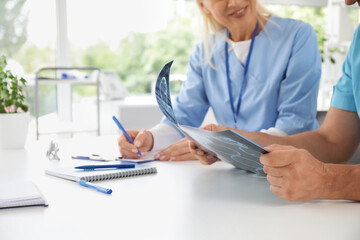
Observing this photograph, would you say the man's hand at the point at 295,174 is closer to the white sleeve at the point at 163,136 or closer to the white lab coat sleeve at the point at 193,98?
the white sleeve at the point at 163,136

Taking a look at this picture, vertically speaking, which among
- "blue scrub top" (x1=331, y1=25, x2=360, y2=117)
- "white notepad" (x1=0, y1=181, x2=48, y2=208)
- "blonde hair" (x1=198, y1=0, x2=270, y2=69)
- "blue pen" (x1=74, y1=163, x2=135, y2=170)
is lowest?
"blue pen" (x1=74, y1=163, x2=135, y2=170)

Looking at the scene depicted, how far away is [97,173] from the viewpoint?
1.13 metres

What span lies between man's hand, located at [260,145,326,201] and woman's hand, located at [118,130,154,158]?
0.55 metres

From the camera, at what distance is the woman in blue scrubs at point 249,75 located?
158 cm

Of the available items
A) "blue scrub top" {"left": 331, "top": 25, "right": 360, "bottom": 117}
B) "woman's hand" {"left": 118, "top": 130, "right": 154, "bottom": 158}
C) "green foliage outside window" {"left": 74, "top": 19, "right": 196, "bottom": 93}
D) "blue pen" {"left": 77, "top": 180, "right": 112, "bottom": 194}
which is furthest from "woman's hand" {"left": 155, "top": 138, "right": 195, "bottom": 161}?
"green foliage outside window" {"left": 74, "top": 19, "right": 196, "bottom": 93}

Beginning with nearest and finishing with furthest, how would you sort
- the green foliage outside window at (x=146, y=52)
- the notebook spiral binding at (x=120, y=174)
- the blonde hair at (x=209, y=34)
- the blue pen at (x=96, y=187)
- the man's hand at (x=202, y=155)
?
the blue pen at (x=96, y=187)
the notebook spiral binding at (x=120, y=174)
the man's hand at (x=202, y=155)
the blonde hair at (x=209, y=34)
the green foliage outside window at (x=146, y=52)

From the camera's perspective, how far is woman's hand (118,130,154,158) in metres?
1.38

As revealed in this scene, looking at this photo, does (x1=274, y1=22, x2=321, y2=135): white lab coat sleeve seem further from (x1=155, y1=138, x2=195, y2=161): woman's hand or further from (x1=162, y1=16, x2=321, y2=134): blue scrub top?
(x1=155, y1=138, x2=195, y2=161): woman's hand

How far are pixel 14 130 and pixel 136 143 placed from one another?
1.51ft

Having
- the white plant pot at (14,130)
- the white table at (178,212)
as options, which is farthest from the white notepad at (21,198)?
the white plant pot at (14,130)

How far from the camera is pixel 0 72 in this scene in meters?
1.56

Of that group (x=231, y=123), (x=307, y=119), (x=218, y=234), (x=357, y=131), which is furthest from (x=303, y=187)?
(x=231, y=123)

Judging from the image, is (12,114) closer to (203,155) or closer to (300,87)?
(203,155)

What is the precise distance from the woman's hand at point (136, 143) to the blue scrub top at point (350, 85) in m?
0.55
